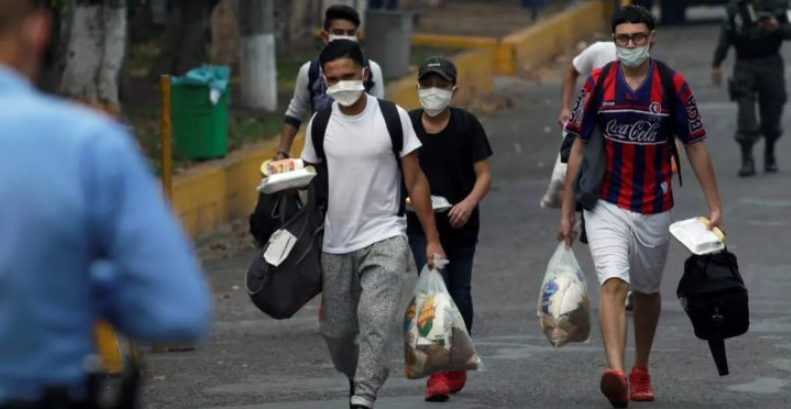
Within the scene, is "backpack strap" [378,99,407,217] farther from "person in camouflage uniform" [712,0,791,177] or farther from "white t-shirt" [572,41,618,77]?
"person in camouflage uniform" [712,0,791,177]

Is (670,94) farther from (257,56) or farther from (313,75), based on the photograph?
(257,56)

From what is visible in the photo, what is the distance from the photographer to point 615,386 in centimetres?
738

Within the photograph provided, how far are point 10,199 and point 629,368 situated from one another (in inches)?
232

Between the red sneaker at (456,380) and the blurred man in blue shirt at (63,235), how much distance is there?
4.86 m

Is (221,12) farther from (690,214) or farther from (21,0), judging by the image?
(21,0)

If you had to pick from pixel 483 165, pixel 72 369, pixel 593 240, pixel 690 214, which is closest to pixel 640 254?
pixel 593 240

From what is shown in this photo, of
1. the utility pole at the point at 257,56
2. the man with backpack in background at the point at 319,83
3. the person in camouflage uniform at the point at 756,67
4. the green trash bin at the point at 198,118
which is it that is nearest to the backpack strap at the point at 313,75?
the man with backpack in background at the point at 319,83

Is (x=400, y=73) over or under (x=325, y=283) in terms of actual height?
under

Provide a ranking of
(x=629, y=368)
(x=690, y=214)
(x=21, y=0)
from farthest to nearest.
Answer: (x=690, y=214), (x=629, y=368), (x=21, y=0)

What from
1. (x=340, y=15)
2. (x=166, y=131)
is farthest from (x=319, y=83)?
(x=166, y=131)

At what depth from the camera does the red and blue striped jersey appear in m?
7.62

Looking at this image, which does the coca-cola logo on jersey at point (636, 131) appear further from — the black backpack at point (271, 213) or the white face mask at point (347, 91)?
the black backpack at point (271, 213)

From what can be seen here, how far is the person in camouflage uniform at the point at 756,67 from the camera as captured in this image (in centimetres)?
1481

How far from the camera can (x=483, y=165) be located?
8.00 metres
